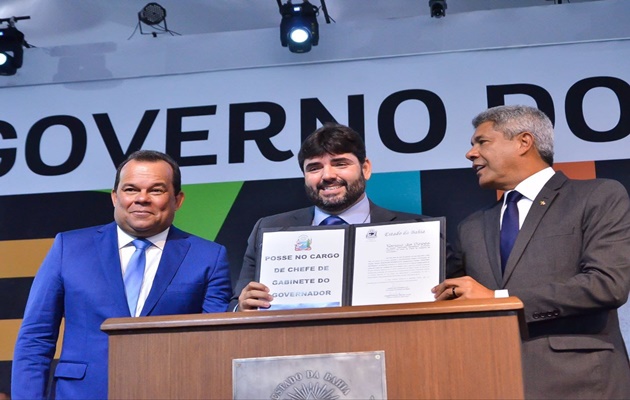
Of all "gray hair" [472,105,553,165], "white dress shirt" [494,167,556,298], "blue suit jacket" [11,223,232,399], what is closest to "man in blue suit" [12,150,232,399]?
"blue suit jacket" [11,223,232,399]

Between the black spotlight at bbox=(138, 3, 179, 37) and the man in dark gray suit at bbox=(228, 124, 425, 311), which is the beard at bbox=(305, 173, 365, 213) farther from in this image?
the black spotlight at bbox=(138, 3, 179, 37)

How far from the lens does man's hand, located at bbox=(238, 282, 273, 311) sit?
8.53 ft

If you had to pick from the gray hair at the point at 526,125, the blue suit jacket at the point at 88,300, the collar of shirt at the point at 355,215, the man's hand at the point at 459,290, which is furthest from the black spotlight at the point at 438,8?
the man's hand at the point at 459,290

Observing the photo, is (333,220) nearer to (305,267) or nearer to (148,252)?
(148,252)

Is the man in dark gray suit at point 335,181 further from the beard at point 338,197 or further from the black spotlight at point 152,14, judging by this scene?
the black spotlight at point 152,14

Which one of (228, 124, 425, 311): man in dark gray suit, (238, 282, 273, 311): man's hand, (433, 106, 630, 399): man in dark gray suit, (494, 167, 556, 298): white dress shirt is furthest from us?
(228, 124, 425, 311): man in dark gray suit

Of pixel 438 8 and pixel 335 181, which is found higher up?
pixel 438 8

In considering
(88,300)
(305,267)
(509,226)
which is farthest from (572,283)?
(88,300)

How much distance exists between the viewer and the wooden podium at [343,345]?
2.15 meters

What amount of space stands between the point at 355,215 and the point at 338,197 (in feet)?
0.40

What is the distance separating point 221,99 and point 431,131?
1.14 m

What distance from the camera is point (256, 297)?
8.59ft

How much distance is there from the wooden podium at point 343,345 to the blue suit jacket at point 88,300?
2.40 ft

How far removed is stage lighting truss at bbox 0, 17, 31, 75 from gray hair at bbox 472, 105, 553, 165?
279cm
